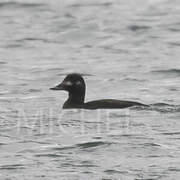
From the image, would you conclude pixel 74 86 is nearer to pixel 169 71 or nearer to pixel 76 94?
pixel 76 94

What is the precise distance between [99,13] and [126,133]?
537 inches

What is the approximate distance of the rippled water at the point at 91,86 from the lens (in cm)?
1212

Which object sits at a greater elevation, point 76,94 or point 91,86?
point 76,94

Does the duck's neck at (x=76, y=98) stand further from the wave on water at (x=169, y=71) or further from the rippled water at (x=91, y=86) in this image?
the wave on water at (x=169, y=71)

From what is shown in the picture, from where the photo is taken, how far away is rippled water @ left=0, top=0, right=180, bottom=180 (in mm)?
12117

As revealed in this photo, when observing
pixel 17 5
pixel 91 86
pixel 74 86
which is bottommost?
pixel 91 86

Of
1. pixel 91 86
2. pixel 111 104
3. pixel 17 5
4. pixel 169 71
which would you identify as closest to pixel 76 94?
pixel 111 104

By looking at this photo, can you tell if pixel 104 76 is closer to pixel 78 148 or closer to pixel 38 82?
pixel 38 82

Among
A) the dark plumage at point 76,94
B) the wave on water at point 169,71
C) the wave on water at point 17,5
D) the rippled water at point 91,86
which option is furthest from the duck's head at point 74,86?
the wave on water at point 17,5

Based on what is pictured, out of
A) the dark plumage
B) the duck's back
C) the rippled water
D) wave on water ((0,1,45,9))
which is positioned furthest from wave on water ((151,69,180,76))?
wave on water ((0,1,45,9))

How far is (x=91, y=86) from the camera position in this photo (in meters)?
18.6

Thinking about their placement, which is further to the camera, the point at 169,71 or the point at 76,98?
the point at 169,71

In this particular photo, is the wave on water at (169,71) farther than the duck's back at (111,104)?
Yes

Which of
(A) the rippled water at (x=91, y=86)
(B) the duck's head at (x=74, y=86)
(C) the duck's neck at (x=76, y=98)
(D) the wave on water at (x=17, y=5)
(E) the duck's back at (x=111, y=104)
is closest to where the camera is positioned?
(A) the rippled water at (x=91, y=86)
